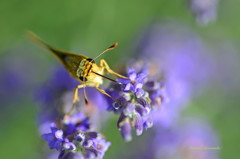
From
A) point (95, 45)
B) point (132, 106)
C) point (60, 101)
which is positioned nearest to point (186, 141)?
point (60, 101)

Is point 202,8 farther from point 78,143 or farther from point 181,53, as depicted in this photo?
point 78,143

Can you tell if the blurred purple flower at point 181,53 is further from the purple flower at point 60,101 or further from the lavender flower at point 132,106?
the lavender flower at point 132,106

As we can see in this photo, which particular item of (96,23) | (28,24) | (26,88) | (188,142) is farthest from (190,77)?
(28,24)

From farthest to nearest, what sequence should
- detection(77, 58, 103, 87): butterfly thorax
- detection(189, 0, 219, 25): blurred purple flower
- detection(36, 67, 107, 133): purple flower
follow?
detection(189, 0, 219, 25): blurred purple flower, detection(36, 67, 107, 133): purple flower, detection(77, 58, 103, 87): butterfly thorax

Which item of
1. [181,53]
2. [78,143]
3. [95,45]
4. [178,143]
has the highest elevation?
[95,45]

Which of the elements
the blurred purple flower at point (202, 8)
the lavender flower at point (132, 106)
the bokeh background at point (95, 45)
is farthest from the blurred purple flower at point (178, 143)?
the lavender flower at point (132, 106)

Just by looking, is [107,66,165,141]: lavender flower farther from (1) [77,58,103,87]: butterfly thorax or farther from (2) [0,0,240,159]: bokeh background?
(2) [0,0,240,159]: bokeh background

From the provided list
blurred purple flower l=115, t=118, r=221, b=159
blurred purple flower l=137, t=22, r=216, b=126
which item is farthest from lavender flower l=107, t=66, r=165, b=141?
blurred purple flower l=137, t=22, r=216, b=126
